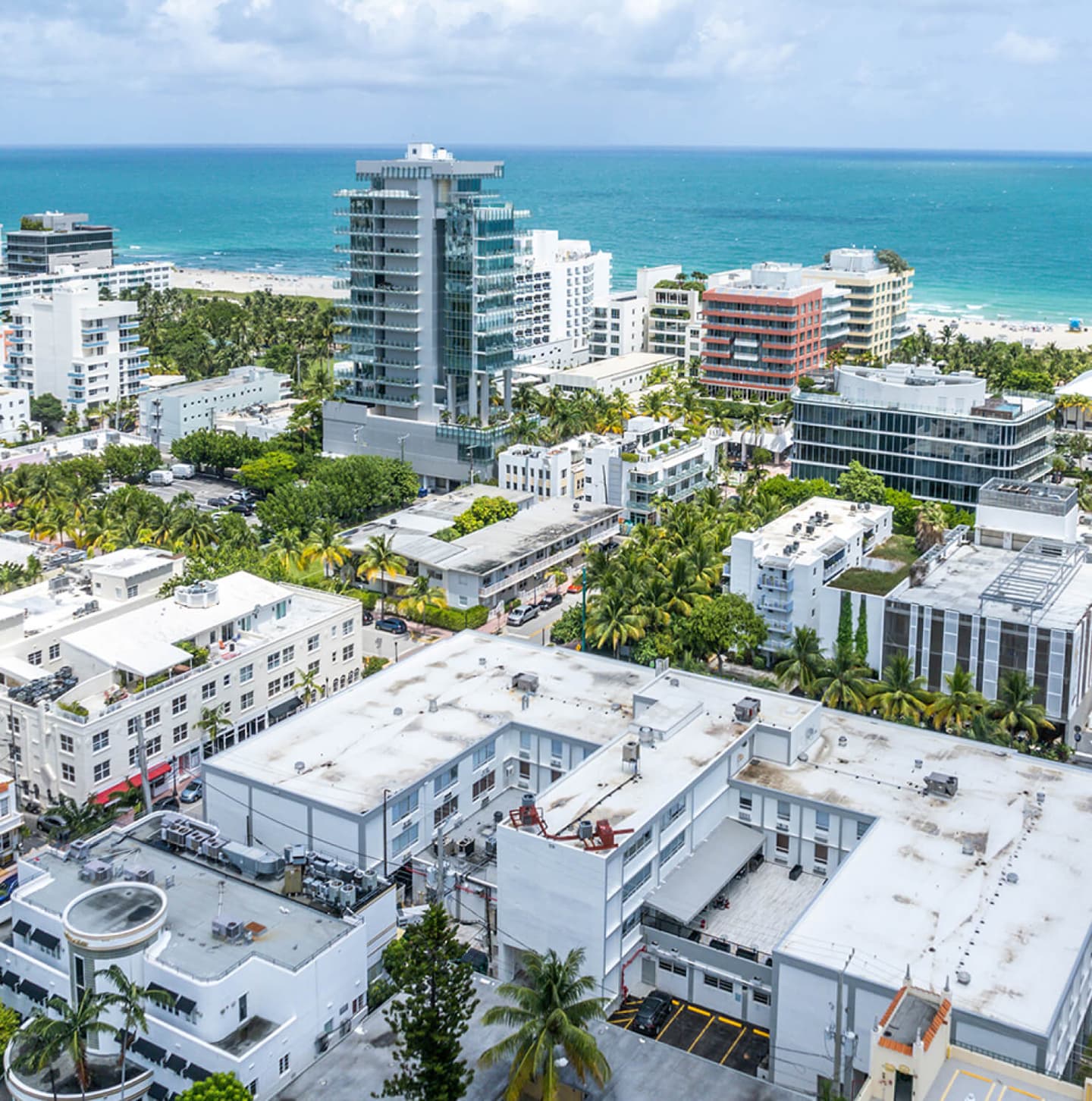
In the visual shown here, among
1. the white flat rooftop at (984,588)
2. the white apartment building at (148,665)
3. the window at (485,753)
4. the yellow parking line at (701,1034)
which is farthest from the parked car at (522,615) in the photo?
the yellow parking line at (701,1034)

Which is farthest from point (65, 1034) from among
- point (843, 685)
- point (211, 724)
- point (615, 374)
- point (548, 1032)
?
point (615, 374)

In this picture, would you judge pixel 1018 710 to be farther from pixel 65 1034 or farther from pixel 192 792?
pixel 65 1034

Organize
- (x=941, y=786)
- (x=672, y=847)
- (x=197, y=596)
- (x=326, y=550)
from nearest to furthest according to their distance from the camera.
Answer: (x=672, y=847) → (x=941, y=786) → (x=197, y=596) → (x=326, y=550)

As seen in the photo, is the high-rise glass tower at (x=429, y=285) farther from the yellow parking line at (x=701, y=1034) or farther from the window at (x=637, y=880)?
the yellow parking line at (x=701, y=1034)

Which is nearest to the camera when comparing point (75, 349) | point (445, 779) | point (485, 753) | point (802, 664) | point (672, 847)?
point (672, 847)

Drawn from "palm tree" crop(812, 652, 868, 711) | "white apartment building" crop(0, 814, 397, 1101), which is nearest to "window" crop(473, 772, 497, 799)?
"white apartment building" crop(0, 814, 397, 1101)

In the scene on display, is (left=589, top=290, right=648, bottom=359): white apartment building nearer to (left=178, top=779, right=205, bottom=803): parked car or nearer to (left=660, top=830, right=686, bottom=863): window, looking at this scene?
(left=178, top=779, right=205, bottom=803): parked car
